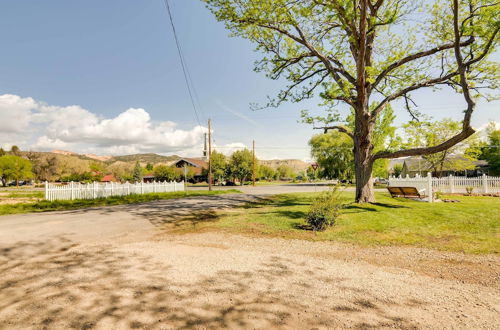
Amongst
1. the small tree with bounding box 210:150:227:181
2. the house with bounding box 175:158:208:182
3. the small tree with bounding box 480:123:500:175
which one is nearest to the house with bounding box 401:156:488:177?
the small tree with bounding box 480:123:500:175

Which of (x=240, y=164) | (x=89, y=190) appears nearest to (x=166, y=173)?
(x=240, y=164)

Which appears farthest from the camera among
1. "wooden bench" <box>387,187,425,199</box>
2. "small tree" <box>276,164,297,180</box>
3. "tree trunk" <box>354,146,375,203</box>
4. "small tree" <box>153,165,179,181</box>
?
"small tree" <box>276,164,297,180</box>

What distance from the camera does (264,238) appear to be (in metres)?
6.59

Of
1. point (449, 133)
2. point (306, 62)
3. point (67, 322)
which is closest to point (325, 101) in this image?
point (306, 62)

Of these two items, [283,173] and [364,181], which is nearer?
[364,181]

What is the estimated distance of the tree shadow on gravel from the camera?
279 cm

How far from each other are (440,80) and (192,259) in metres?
14.0

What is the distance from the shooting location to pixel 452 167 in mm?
32375

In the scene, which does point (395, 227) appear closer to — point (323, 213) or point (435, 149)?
point (323, 213)

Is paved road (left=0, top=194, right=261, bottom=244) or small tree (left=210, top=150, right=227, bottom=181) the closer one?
paved road (left=0, top=194, right=261, bottom=244)

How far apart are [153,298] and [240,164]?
171ft

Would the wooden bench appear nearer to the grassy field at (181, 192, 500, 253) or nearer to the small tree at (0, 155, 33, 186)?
the grassy field at (181, 192, 500, 253)

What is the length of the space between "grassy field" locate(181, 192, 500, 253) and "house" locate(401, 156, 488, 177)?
91.9 feet

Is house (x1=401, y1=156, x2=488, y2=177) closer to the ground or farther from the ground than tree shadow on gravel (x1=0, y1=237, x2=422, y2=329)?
farther from the ground
